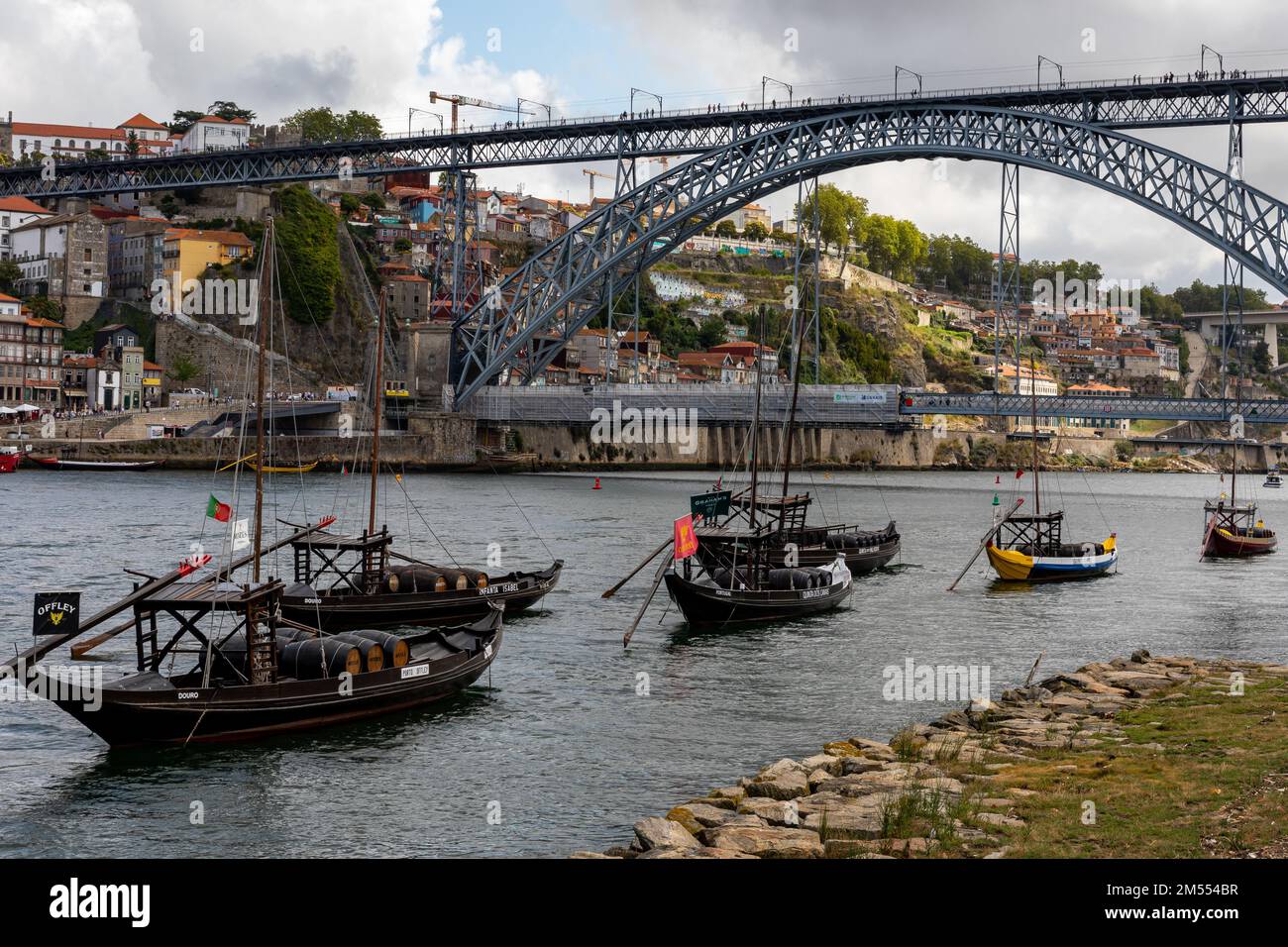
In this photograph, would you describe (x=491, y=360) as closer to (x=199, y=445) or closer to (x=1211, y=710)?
(x=199, y=445)

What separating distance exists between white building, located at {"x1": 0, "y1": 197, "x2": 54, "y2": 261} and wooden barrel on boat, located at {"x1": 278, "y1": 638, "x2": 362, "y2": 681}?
393ft

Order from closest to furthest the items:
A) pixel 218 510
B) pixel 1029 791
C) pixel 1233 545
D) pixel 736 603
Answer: pixel 1029 791 → pixel 218 510 → pixel 736 603 → pixel 1233 545

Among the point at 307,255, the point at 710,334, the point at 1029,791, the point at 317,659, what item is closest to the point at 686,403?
the point at 307,255

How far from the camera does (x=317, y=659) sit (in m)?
23.4

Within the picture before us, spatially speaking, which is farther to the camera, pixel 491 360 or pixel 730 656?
pixel 491 360

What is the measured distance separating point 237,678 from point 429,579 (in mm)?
12724

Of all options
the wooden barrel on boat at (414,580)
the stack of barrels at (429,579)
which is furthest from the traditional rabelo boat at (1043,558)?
the wooden barrel on boat at (414,580)

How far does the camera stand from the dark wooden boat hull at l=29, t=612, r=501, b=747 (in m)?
21.1

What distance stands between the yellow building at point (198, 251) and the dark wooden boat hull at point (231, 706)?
9957cm

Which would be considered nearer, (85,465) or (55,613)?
(55,613)

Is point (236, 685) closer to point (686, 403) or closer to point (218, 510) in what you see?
point (218, 510)
